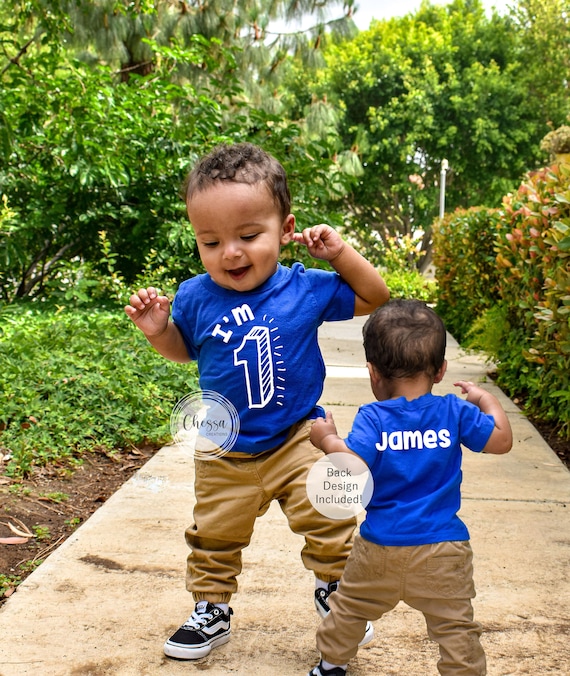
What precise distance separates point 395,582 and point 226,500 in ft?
2.05

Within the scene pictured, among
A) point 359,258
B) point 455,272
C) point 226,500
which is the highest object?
point 359,258

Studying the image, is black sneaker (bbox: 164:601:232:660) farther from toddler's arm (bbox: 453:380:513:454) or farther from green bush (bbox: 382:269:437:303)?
green bush (bbox: 382:269:437:303)

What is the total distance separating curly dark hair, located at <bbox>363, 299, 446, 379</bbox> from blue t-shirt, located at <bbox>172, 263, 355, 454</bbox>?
0.36 m

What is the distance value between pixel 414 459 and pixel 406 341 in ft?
0.94

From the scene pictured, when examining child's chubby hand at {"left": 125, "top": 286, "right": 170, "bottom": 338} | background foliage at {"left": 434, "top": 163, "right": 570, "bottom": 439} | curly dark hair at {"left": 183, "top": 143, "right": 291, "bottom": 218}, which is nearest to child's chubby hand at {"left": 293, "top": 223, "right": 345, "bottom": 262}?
curly dark hair at {"left": 183, "top": 143, "right": 291, "bottom": 218}

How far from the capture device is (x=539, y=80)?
87.2 feet

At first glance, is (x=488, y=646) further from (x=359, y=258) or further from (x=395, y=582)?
(x=359, y=258)

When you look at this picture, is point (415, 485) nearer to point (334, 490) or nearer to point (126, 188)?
point (334, 490)

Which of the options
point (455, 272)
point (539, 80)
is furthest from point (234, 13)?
point (539, 80)

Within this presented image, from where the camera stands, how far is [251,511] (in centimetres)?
232

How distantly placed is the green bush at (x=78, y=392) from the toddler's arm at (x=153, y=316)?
169cm

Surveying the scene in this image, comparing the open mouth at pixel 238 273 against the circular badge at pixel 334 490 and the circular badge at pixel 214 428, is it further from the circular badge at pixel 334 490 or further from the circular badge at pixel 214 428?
the circular badge at pixel 334 490

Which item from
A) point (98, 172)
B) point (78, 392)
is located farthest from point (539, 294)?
point (98, 172)

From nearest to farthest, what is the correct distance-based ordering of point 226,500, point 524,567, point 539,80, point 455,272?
point 226,500 → point 524,567 → point 455,272 → point 539,80
